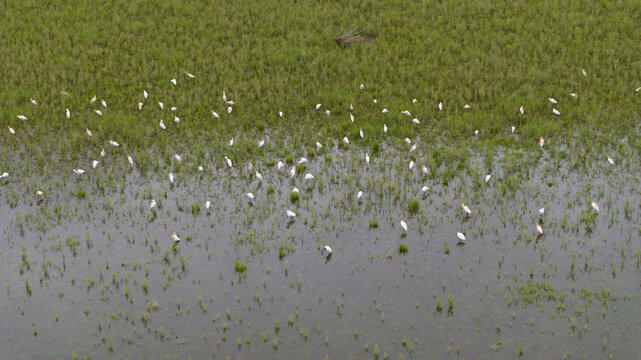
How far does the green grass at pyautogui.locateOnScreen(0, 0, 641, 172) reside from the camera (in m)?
21.5

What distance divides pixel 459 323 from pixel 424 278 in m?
1.60

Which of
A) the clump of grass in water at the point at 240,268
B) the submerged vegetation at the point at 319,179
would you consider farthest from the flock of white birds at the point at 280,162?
the clump of grass in water at the point at 240,268

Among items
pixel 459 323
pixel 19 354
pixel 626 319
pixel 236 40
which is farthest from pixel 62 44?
pixel 626 319

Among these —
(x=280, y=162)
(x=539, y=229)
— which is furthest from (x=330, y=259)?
(x=280, y=162)

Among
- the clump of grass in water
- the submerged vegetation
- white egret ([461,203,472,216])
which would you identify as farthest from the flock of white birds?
the clump of grass in water

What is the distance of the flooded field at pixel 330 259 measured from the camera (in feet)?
38.3

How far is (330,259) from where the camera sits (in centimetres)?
1422

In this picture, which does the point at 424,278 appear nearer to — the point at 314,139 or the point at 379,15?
the point at 314,139

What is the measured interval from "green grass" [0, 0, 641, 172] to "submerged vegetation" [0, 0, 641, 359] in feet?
0.36

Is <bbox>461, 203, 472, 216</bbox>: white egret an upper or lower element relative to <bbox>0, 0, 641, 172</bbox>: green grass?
lower

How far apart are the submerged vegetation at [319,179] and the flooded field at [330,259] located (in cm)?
5

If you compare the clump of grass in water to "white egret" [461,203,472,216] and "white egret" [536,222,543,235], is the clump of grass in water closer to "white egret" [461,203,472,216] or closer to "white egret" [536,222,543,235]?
"white egret" [461,203,472,216]

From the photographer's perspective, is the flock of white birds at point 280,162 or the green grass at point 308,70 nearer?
the flock of white birds at point 280,162

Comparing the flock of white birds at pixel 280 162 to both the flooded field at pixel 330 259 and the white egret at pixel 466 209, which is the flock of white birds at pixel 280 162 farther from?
the flooded field at pixel 330 259
